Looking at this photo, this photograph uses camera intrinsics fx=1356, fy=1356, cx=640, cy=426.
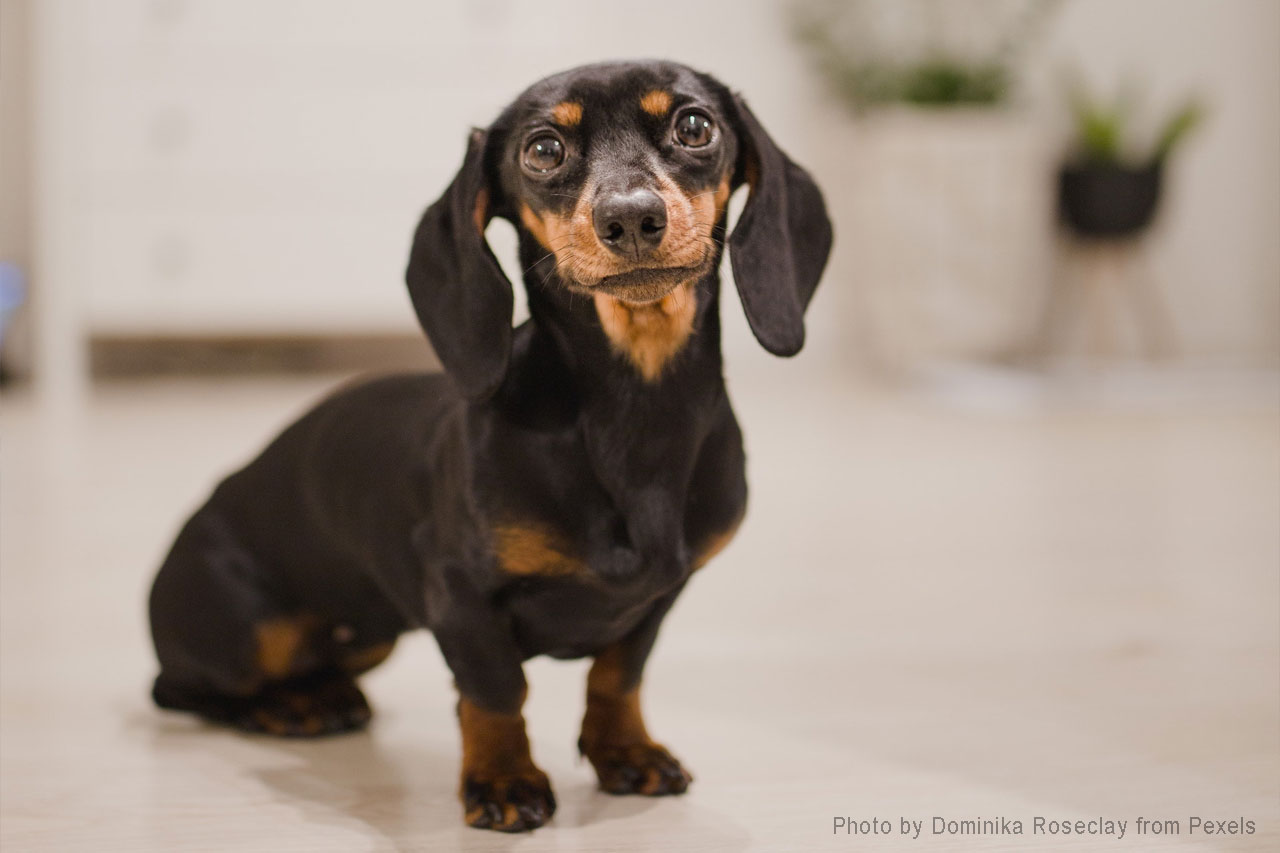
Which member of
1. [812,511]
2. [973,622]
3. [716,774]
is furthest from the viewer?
[812,511]

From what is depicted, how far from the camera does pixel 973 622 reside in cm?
173

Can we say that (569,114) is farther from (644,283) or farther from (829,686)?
(829,686)


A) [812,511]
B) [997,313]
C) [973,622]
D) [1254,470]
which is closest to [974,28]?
[997,313]

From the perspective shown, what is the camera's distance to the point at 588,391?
1.07m

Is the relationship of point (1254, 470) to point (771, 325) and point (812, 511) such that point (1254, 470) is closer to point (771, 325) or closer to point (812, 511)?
point (812, 511)

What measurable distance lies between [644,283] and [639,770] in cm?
43

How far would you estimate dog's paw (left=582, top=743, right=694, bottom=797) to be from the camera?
116 centimetres

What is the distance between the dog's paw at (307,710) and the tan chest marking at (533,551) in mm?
411

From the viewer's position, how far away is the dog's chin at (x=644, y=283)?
99 centimetres

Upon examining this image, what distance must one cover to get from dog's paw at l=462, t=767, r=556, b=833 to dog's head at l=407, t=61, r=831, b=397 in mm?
319

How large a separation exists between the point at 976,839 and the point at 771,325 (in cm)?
43

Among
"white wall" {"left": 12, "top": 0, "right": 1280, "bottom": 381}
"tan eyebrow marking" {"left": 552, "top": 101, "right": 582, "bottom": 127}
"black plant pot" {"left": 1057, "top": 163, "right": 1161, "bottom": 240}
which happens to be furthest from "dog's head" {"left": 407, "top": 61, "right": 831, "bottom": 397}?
"black plant pot" {"left": 1057, "top": 163, "right": 1161, "bottom": 240}

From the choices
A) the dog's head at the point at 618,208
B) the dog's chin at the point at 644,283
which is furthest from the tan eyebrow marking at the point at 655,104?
the dog's chin at the point at 644,283

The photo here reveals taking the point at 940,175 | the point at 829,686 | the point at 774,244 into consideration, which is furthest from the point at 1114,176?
the point at 774,244
